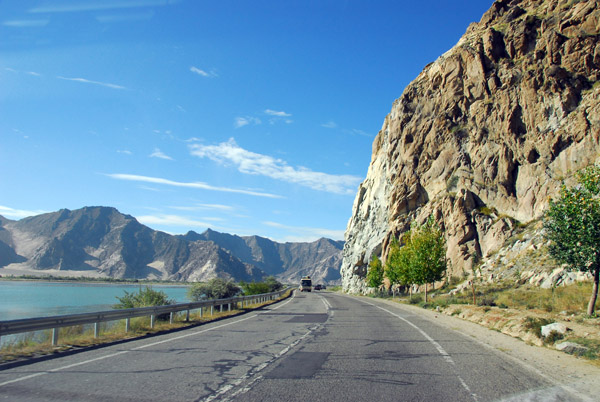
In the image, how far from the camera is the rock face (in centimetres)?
5206

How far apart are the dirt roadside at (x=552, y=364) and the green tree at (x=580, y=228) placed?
8.02m

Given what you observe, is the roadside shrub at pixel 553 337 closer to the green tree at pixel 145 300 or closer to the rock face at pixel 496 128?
the green tree at pixel 145 300

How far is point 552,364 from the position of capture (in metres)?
9.51

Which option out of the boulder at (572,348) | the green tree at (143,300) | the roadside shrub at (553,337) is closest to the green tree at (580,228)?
the roadside shrub at (553,337)

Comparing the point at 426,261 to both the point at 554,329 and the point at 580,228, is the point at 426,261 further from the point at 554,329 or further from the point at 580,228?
the point at 554,329

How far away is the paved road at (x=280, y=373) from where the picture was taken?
251 inches

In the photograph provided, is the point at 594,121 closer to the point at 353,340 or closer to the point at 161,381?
the point at 353,340

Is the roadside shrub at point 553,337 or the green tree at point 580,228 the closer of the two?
the roadside shrub at point 553,337

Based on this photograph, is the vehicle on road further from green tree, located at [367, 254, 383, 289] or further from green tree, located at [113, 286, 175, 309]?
green tree, located at [113, 286, 175, 309]

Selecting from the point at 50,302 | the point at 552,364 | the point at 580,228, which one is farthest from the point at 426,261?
the point at 50,302

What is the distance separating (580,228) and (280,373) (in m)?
18.1

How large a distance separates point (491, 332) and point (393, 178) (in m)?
62.4

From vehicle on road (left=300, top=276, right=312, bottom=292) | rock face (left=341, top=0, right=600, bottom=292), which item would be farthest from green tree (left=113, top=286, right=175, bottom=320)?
vehicle on road (left=300, top=276, right=312, bottom=292)

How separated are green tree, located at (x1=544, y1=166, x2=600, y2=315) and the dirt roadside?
8.02 m
